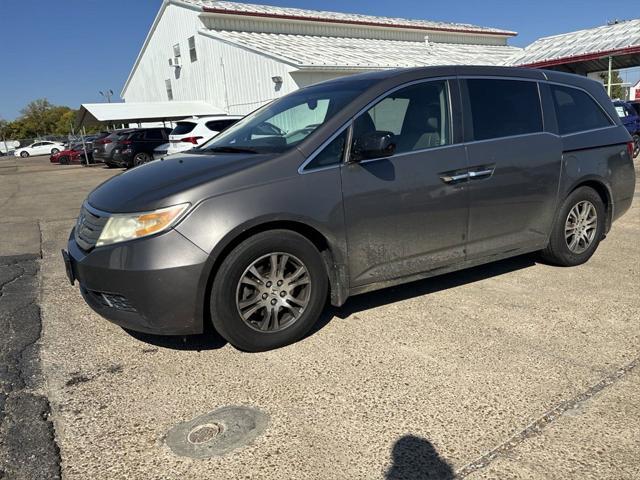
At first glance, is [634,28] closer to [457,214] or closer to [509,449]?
[457,214]

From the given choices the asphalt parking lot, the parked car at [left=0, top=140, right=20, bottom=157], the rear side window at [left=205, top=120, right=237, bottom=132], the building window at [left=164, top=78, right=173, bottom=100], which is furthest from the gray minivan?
the parked car at [left=0, top=140, right=20, bottom=157]

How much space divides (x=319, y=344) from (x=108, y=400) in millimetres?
1314

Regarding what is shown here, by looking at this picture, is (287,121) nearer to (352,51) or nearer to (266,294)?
(266,294)

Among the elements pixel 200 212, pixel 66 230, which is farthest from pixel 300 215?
pixel 66 230

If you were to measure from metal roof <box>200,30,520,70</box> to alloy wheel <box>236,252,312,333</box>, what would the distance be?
16.0m

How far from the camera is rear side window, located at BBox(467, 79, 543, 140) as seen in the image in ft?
13.2

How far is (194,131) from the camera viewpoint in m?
15.3

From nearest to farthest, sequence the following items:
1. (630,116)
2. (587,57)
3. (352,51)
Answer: (630,116) < (587,57) < (352,51)

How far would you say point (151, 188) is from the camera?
10.6 ft

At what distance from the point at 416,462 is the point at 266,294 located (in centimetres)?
140

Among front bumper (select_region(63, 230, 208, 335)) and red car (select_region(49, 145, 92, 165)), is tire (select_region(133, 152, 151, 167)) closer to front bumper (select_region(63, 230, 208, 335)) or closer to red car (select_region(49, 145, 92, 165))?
red car (select_region(49, 145, 92, 165))

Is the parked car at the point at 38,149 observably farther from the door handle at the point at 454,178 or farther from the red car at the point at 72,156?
the door handle at the point at 454,178

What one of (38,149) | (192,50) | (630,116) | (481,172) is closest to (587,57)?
(630,116)

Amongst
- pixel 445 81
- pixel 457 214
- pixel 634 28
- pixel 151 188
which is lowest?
pixel 457 214
